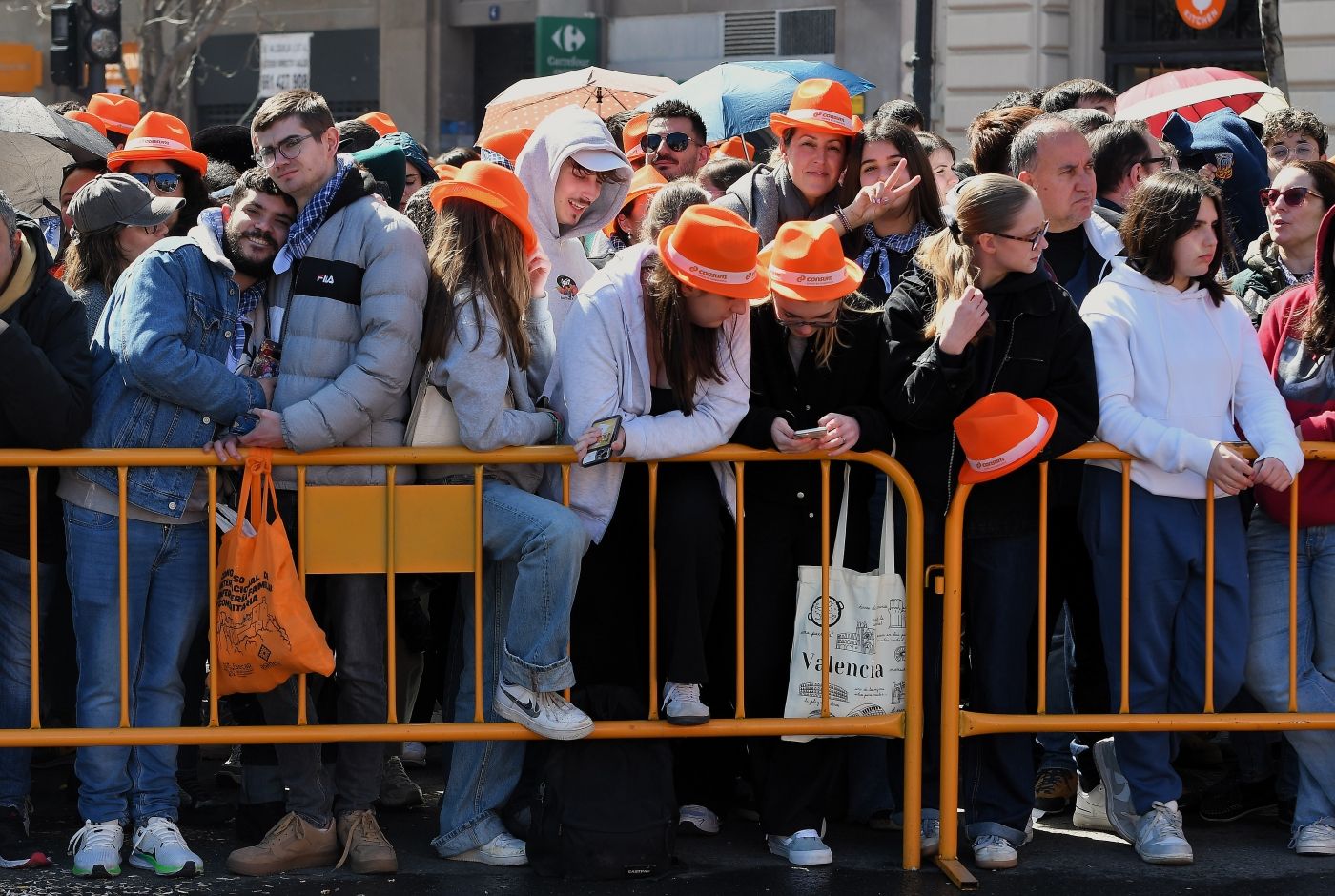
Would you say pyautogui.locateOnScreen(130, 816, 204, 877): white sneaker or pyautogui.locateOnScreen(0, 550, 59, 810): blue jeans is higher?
pyautogui.locateOnScreen(0, 550, 59, 810): blue jeans

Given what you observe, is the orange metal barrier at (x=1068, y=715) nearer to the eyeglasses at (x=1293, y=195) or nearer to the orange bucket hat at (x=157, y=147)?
the eyeglasses at (x=1293, y=195)

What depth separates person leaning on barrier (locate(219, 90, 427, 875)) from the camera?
5.30 metres

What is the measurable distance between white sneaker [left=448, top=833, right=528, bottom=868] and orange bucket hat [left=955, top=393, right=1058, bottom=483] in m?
1.82

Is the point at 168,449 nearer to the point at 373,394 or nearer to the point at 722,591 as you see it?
the point at 373,394

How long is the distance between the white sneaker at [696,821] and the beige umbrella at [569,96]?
20.4 ft

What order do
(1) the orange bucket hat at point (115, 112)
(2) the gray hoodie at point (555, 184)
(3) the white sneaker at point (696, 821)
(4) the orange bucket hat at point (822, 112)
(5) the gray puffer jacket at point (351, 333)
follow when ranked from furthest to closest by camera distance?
(1) the orange bucket hat at point (115, 112), (4) the orange bucket hat at point (822, 112), (2) the gray hoodie at point (555, 184), (3) the white sneaker at point (696, 821), (5) the gray puffer jacket at point (351, 333)

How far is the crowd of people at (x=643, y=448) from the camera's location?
5.30m

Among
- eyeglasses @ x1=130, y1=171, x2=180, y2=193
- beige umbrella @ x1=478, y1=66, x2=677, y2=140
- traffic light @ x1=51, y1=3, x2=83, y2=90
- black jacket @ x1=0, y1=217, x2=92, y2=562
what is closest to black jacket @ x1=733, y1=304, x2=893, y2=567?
black jacket @ x1=0, y1=217, x2=92, y2=562

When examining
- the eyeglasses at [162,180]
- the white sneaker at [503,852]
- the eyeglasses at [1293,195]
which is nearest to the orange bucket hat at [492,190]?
the white sneaker at [503,852]

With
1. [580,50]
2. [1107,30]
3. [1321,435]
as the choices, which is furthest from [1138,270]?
[580,50]

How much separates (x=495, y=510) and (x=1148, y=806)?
2.26 m

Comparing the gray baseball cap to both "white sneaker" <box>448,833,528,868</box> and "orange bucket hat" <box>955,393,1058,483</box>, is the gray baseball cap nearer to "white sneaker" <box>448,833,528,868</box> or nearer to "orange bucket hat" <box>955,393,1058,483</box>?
"white sneaker" <box>448,833,528,868</box>

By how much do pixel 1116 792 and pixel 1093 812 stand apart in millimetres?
191

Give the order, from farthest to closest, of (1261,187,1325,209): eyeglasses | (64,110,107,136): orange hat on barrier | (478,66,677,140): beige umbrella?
(478,66,677,140): beige umbrella < (64,110,107,136): orange hat on barrier < (1261,187,1325,209): eyeglasses
